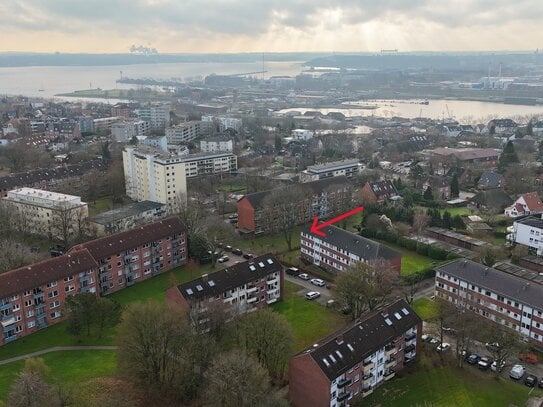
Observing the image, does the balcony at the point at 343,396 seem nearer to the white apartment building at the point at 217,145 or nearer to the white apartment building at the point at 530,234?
the white apartment building at the point at 530,234

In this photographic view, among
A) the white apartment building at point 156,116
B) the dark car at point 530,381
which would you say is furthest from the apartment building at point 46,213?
the white apartment building at point 156,116

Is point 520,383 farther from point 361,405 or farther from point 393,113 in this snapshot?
point 393,113

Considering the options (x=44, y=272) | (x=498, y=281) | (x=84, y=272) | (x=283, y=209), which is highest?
(x=283, y=209)

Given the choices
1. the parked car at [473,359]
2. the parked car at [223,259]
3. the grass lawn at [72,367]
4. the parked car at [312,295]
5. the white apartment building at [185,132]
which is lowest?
the grass lawn at [72,367]

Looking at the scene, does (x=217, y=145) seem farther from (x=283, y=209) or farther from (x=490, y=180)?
(x=490, y=180)

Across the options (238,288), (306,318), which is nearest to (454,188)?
(306,318)

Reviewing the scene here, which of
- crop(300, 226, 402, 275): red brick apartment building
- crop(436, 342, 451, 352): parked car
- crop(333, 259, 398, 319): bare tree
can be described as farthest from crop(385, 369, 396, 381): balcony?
crop(300, 226, 402, 275): red brick apartment building

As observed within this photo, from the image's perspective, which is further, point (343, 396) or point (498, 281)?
point (498, 281)

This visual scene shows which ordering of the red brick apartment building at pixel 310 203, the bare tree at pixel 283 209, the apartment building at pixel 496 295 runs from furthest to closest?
the red brick apartment building at pixel 310 203 → the bare tree at pixel 283 209 → the apartment building at pixel 496 295
